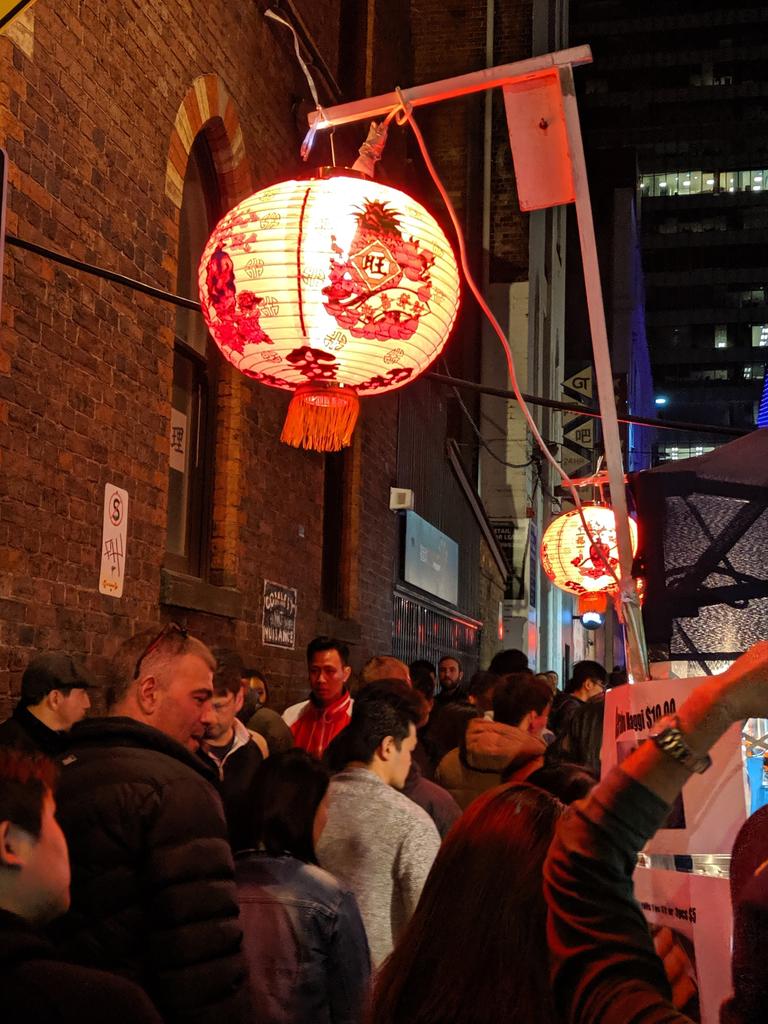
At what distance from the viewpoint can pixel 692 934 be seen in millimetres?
2369

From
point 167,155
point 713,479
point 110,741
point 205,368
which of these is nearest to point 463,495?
point 205,368

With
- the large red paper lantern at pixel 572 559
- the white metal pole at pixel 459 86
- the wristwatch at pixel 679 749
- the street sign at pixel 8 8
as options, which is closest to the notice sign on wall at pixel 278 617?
the large red paper lantern at pixel 572 559

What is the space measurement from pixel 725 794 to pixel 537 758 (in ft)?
7.19

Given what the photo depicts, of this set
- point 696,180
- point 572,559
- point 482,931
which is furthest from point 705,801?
point 696,180

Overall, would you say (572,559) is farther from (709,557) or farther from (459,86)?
(459,86)

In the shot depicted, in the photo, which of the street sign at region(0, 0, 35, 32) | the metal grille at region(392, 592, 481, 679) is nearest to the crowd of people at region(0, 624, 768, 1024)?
the street sign at region(0, 0, 35, 32)

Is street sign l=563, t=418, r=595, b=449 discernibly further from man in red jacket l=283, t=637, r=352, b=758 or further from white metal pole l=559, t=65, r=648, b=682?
white metal pole l=559, t=65, r=648, b=682

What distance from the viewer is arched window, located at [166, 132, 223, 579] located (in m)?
7.99

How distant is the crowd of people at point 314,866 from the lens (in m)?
1.48

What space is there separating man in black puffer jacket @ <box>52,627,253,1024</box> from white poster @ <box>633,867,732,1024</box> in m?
1.08

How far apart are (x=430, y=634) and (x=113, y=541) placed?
9.39m

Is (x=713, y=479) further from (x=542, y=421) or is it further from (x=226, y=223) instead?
(x=542, y=421)

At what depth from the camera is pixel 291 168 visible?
980 centimetres

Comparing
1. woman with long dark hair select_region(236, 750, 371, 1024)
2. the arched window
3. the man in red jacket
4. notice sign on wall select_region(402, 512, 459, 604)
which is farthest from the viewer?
notice sign on wall select_region(402, 512, 459, 604)
